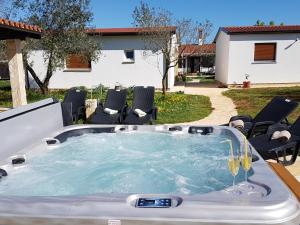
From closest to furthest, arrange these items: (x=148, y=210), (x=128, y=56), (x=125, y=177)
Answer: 1. (x=148, y=210)
2. (x=125, y=177)
3. (x=128, y=56)

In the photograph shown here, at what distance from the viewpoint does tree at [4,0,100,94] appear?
51.1 ft

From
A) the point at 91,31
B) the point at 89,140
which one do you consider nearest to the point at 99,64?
the point at 91,31

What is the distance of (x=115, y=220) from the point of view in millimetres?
2900

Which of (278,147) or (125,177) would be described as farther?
(278,147)

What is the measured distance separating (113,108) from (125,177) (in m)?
4.99

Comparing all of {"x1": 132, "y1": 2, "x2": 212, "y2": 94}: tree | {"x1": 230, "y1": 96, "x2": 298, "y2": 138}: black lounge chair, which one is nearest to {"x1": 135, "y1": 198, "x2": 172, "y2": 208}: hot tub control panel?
{"x1": 230, "y1": 96, "x2": 298, "y2": 138}: black lounge chair

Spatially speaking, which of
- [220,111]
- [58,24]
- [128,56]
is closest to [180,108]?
[220,111]

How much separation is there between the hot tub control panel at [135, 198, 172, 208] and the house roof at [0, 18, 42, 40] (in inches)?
253

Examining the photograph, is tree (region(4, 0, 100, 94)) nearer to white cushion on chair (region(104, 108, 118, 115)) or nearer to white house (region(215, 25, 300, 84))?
white cushion on chair (region(104, 108, 118, 115))

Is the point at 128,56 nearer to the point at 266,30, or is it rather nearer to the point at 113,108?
the point at 266,30

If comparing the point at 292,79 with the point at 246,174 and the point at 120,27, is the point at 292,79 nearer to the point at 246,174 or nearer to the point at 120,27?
the point at 120,27

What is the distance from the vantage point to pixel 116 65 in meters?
20.1

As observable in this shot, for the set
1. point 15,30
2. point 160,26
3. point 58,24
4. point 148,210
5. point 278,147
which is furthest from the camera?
point 160,26

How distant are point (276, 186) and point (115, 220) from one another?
1740mm
